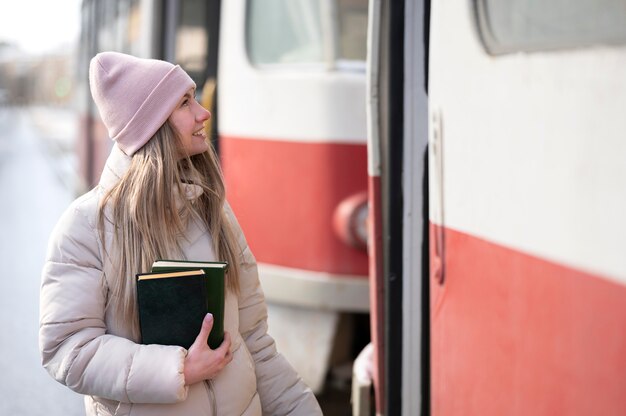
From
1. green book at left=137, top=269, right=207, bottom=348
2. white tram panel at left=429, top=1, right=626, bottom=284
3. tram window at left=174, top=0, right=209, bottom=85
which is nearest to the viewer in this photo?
white tram panel at left=429, top=1, right=626, bottom=284

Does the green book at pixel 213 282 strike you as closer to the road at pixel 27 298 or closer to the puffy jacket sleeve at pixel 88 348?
the puffy jacket sleeve at pixel 88 348

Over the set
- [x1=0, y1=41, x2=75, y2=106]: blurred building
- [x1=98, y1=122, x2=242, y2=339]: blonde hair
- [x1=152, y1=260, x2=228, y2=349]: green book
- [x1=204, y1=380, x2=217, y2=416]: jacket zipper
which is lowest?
[x1=0, y1=41, x2=75, y2=106]: blurred building

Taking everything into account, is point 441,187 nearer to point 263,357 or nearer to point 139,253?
point 263,357

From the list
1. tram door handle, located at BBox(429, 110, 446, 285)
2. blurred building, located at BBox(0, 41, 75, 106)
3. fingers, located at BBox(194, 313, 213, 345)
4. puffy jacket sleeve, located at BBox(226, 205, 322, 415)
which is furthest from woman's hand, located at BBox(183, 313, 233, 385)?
blurred building, located at BBox(0, 41, 75, 106)

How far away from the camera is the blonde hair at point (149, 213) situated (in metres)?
2.05

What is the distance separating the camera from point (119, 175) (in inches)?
84.0

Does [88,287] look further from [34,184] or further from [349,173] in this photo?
[34,184]

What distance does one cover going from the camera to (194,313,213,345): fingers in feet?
6.65

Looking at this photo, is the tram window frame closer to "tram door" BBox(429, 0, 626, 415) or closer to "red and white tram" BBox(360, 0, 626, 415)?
"red and white tram" BBox(360, 0, 626, 415)

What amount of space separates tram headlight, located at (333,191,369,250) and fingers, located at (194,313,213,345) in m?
2.35

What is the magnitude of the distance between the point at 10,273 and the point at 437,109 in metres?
6.85

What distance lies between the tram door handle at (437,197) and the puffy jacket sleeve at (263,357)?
0.49 metres

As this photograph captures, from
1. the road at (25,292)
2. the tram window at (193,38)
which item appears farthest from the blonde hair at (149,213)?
the road at (25,292)

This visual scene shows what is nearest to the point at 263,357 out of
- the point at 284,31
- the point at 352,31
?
the point at 352,31
